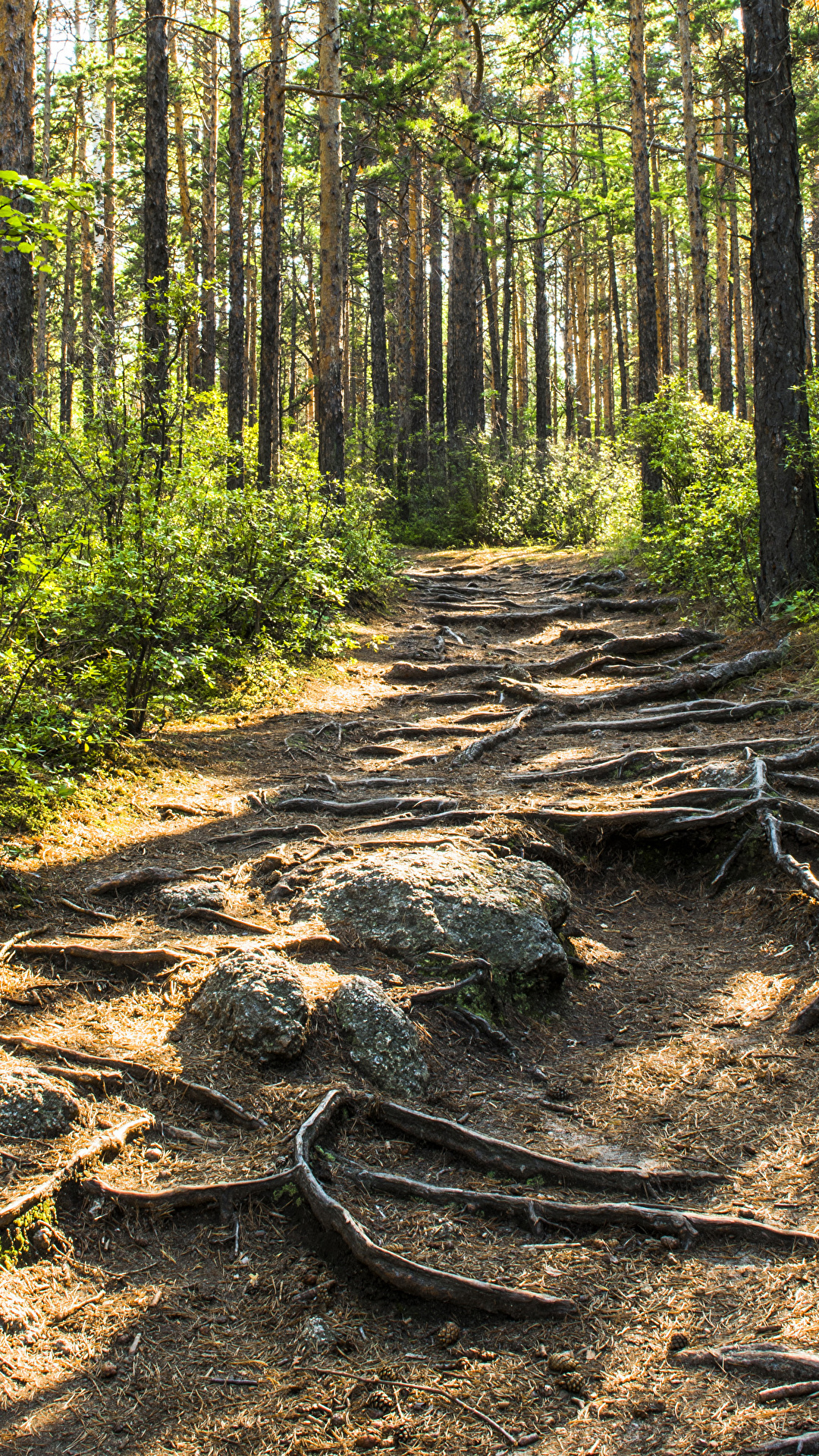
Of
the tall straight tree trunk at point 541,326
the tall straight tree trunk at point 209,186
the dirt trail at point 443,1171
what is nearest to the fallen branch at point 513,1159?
the dirt trail at point 443,1171

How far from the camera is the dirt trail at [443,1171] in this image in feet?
7.74

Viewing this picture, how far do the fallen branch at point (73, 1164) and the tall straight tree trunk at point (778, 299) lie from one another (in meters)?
7.64

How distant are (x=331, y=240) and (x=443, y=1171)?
14103 mm

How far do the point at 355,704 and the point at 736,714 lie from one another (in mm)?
3531

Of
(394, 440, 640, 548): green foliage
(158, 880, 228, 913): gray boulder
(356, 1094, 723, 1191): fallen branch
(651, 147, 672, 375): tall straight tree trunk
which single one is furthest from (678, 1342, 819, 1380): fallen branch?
(651, 147, 672, 375): tall straight tree trunk

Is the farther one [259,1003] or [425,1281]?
[259,1003]

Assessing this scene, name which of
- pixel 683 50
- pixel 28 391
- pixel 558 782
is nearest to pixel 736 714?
pixel 558 782

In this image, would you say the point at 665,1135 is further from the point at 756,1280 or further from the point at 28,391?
the point at 28,391

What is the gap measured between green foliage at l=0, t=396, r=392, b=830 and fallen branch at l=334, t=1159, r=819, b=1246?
255cm

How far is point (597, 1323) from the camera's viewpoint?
2619 millimetres

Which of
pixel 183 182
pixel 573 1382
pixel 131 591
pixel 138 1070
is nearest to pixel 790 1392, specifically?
pixel 573 1382

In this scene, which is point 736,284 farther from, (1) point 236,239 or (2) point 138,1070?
(2) point 138,1070

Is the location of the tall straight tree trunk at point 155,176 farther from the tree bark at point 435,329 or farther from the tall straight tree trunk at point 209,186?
the tree bark at point 435,329

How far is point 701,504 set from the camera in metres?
10.9
